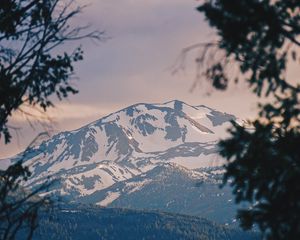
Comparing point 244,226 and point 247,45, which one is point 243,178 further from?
point 247,45

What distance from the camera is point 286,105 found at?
13.0 metres

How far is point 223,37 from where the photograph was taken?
40.1ft

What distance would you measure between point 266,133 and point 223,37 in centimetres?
263

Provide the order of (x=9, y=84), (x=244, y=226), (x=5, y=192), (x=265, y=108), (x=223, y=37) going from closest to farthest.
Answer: (x=5, y=192)
(x=223, y=37)
(x=9, y=84)
(x=265, y=108)
(x=244, y=226)

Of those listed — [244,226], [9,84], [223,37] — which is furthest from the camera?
[244,226]

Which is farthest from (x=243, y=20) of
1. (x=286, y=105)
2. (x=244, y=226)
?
Result: (x=244, y=226)

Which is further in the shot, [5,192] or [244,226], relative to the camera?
[244,226]

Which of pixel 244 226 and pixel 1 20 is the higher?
pixel 1 20

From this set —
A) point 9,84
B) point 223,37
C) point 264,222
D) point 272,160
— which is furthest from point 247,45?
point 9,84

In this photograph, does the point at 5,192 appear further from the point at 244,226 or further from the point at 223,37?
the point at 244,226

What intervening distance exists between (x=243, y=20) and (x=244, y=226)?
7.11m

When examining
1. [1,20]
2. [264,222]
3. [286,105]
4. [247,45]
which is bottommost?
[264,222]

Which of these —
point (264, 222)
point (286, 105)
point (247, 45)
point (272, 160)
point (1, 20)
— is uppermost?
point (1, 20)

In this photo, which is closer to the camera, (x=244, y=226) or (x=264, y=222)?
(x=264, y=222)
